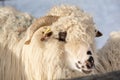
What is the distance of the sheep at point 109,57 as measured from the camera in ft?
23.6

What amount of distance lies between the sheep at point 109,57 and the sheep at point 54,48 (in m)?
0.46

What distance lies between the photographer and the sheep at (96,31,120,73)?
7197 millimetres

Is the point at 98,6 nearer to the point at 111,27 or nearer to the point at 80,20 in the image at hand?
the point at 111,27

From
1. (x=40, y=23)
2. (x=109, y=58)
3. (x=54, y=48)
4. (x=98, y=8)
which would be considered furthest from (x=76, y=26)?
(x=98, y=8)

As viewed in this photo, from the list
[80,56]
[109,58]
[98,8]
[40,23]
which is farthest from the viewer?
[98,8]

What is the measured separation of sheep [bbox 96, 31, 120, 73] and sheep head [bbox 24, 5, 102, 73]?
1.93ft

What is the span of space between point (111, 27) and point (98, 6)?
102 inches

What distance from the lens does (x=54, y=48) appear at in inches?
256

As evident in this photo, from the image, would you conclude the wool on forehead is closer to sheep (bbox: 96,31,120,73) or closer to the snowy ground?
sheep (bbox: 96,31,120,73)

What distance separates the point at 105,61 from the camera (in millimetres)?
7242

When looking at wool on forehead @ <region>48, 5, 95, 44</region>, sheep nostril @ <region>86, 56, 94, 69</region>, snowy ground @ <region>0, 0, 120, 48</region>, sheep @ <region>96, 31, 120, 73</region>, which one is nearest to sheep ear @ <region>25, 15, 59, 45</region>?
wool on forehead @ <region>48, 5, 95, 44</region>

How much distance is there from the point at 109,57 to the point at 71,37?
3.75 ft

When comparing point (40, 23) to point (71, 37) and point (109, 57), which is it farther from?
point (109, 57)

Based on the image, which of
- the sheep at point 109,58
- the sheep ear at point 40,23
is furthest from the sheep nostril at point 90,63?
the sheep ear at point 40,23
